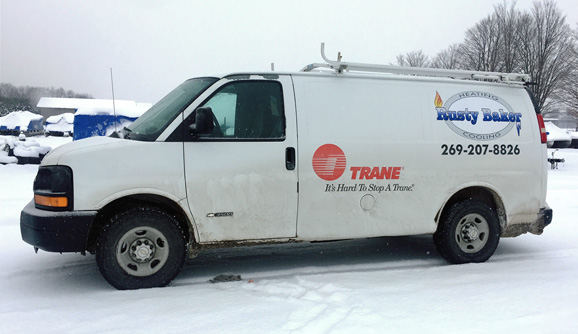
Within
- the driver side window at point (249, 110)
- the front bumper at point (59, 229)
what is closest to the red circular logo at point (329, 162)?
the driver side window at point (249, 110)

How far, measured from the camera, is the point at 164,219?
4.59m

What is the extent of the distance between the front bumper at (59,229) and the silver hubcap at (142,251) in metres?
0.36

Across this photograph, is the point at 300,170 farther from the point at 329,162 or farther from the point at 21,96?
the point at 21,96

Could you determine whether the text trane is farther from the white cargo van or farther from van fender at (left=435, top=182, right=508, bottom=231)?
van fender at (left=435, top=182, right=508, bottom=231)

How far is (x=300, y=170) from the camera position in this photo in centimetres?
487

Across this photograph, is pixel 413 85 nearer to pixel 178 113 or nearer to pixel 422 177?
pixel 422 177

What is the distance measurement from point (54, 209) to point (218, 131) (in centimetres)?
168

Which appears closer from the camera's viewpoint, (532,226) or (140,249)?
(140,249)

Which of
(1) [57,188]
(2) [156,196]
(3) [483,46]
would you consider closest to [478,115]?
(2) [156,196]

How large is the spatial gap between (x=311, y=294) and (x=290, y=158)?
1364mm

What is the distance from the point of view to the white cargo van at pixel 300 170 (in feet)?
14.6

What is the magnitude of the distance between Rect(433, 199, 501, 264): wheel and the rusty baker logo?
84 cm

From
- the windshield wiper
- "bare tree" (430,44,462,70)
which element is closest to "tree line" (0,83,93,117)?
"bare tree" (430,44,462,70)

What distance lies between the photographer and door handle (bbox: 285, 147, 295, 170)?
4844 millimetres
